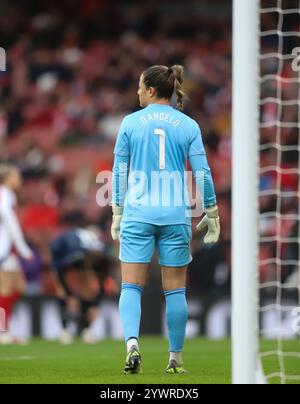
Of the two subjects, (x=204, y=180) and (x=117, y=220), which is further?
(x=117, y=220)

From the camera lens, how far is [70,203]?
16781 millimetres

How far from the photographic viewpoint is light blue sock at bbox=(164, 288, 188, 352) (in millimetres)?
7109

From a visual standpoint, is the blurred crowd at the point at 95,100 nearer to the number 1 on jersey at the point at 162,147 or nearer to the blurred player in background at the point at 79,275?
the blurred player in background at the point at 79,275

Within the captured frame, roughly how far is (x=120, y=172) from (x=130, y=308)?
0.86 metres

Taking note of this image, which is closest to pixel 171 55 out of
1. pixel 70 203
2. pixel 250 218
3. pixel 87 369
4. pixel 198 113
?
pixel 198 113

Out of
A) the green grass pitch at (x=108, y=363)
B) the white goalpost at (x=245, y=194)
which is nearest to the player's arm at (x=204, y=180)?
the green grass pitch at (x=108, y=363)

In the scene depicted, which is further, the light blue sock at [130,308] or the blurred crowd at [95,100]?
the blurred crowd at [95,100]

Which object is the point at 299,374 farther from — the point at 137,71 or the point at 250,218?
the point at 137,71

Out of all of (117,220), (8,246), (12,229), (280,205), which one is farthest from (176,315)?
(280,205)

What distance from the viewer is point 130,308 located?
22.8ft

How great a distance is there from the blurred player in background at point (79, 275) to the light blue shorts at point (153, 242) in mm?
5894

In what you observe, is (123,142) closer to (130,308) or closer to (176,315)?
(130,308)

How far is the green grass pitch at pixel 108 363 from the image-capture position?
688 centimetres
